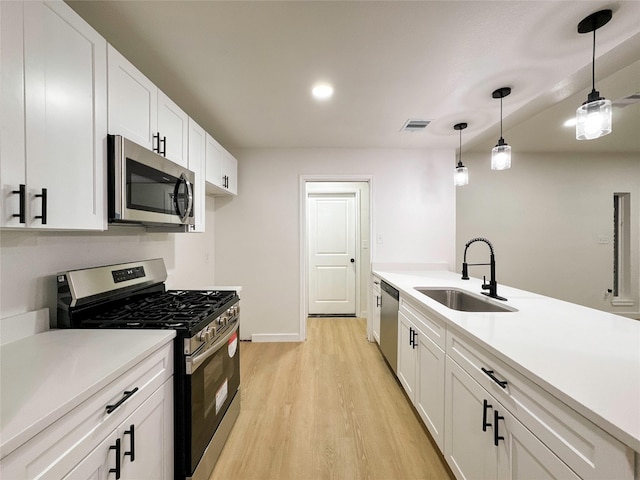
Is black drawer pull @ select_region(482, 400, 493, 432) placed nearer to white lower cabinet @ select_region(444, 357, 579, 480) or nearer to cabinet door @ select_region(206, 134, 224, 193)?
white lower cabinet @ select_region(444, 357, 579, 480)

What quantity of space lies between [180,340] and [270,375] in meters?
1.60

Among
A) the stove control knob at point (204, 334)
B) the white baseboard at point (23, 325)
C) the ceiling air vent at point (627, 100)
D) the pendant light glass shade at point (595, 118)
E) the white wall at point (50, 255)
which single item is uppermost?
the ceiling air vent at point (627, 100)

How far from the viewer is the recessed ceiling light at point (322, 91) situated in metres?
1.95

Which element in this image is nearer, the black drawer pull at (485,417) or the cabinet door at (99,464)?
the cabinet door at (99,464)

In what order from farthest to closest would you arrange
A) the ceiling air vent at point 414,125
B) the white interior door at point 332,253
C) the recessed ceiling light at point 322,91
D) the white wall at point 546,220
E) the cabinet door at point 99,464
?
the white interior door at point 332,253, the white wall at point 546,220, the ceiling air vent at point 414,125, the recessed ceiling light at point 322,91, the cabinet door at point 99,464

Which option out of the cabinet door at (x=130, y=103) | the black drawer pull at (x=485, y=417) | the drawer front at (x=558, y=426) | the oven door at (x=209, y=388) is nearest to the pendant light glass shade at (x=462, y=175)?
the drawer front at (x=558, y=426)

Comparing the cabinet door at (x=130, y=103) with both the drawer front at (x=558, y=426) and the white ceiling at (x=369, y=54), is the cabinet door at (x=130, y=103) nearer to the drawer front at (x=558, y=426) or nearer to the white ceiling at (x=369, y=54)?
the white ceiling at (x=369, y=54)

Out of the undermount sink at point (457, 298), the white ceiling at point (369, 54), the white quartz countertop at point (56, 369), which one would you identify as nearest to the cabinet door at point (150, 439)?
the white quartz countertop at point (56, 369)

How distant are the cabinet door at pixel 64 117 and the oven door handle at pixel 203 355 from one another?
0.73 meters

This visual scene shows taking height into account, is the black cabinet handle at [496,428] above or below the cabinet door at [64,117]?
below

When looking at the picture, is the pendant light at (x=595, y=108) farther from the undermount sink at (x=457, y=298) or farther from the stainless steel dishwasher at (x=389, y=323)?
the stainless steel dishwasher at (x=389, y=323)

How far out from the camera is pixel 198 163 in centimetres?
223

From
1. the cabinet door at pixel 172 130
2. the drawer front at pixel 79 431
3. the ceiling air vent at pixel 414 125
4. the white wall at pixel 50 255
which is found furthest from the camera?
the ceiling air vent at pixel 414 125

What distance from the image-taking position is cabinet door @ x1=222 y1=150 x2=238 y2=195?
2.89m
